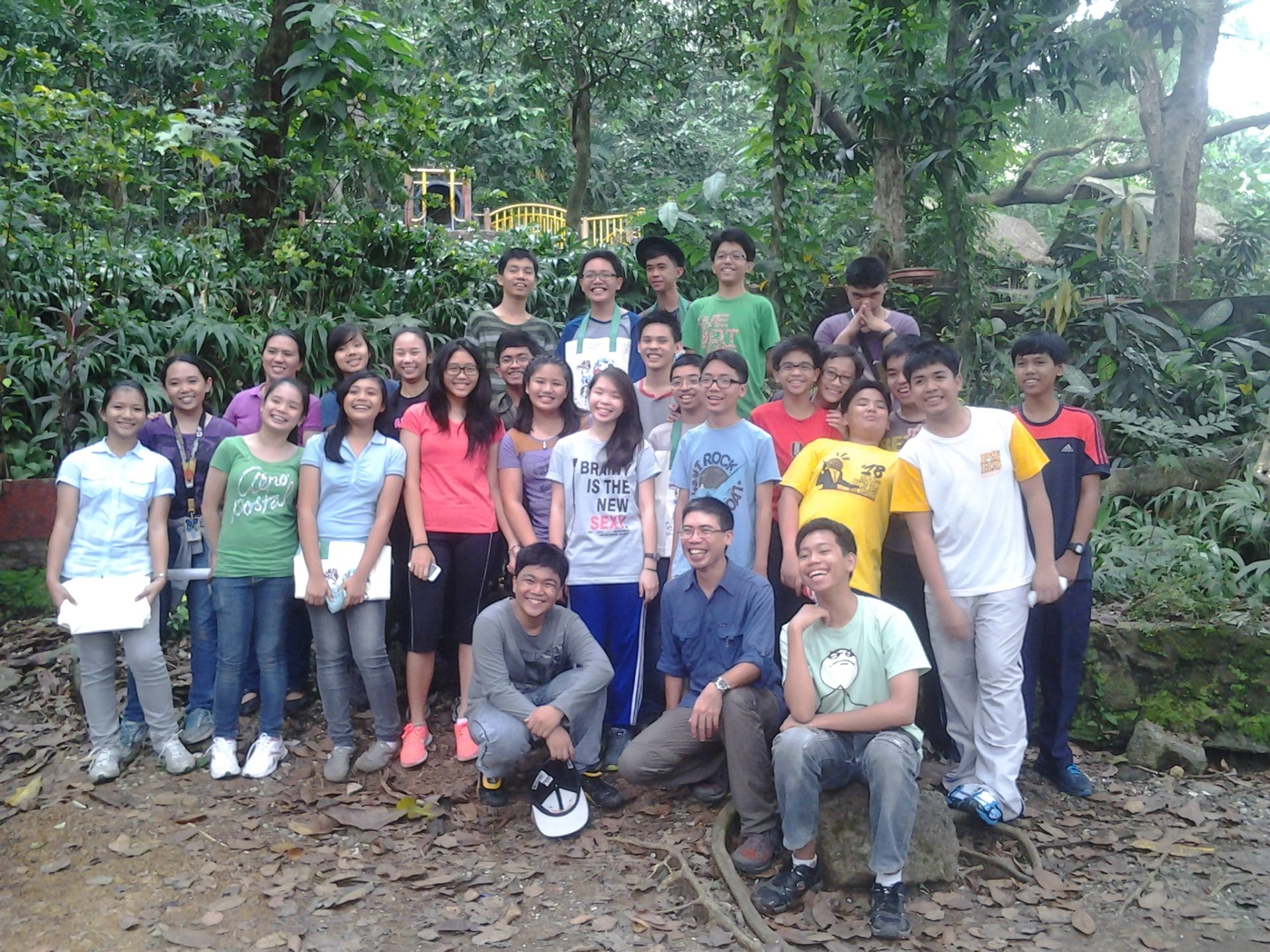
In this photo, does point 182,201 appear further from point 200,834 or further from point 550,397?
point 200,834

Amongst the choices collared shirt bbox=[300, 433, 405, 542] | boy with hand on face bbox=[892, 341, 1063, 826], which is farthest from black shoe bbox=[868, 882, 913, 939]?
collared shirt bbox=[300, 433, 405, 542]

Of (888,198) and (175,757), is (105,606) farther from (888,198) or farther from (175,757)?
(888,198)

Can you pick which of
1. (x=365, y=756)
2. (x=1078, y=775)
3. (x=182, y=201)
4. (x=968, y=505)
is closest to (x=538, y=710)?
(x=365, y=756)

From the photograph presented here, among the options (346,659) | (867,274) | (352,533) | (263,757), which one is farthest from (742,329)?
(263,757)

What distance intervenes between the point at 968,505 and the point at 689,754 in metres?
1.43

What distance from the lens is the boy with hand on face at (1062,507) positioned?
13.4 feet

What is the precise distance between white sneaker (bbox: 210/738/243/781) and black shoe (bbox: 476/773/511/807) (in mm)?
1109

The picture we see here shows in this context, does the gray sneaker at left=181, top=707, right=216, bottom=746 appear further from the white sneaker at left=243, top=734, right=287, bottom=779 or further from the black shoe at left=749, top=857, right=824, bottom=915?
the black shoe at left=749, top=857, right=824, bottom=915

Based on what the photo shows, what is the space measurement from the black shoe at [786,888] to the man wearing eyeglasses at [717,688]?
0.16 metres

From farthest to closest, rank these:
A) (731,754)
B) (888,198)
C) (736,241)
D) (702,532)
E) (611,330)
Result: (888,198), (611,330), (736,241), (702,532), (731,754)

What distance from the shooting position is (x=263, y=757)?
14.3 feet

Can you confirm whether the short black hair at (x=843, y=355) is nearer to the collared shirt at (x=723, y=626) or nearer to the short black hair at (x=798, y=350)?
the short black hair at (x=798, y=350)

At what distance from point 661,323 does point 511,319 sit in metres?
0.93

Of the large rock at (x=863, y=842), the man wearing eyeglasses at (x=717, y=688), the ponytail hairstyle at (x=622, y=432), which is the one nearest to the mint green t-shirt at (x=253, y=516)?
the ponytail hairstyle at (x=622, y=432)
